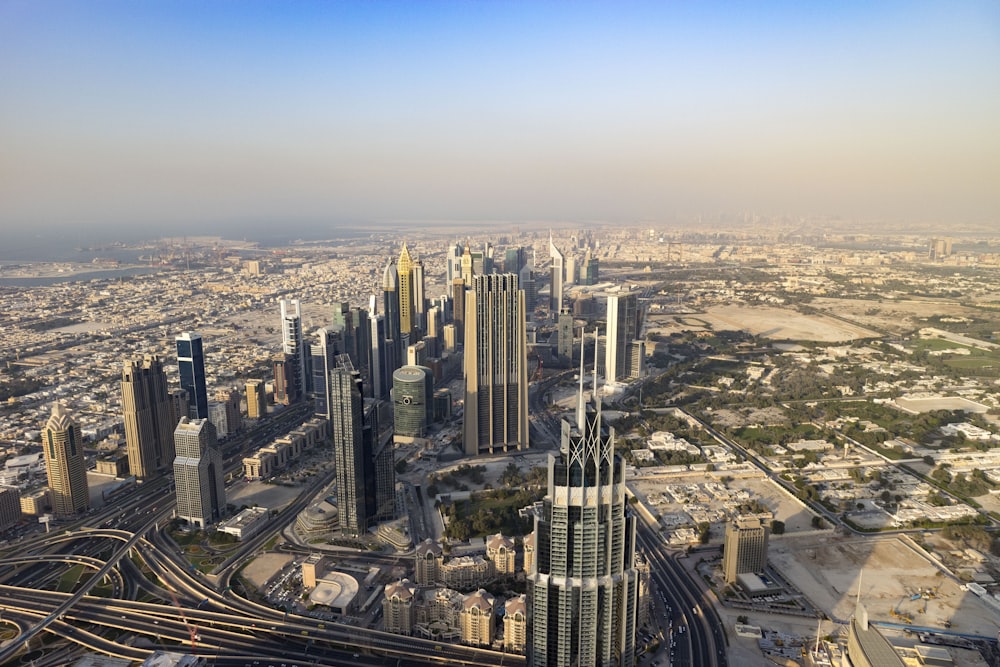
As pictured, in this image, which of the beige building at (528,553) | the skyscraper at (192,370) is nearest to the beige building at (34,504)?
the skyscraper at (192,370)

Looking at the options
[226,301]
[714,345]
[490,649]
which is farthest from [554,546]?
[226,301]

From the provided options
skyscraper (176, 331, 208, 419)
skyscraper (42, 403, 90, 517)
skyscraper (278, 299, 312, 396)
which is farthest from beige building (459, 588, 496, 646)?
skyscraper (278, 299, 312, 396)

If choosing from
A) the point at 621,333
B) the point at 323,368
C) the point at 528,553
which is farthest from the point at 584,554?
the point at 621,333

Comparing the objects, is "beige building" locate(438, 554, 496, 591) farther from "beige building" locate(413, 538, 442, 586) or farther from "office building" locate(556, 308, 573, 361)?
"office building" locate(556, 308, 573, 361)

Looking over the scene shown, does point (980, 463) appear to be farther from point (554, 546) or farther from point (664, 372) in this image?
point (554, 546)

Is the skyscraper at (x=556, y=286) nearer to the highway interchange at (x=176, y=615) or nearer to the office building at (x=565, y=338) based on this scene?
the office building at (x=565, y=338)

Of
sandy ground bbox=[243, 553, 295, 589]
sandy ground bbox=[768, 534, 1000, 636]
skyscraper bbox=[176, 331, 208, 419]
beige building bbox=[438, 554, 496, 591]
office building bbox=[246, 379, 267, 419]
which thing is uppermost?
skyscraper bbox=[176, 331, 208, 419]
